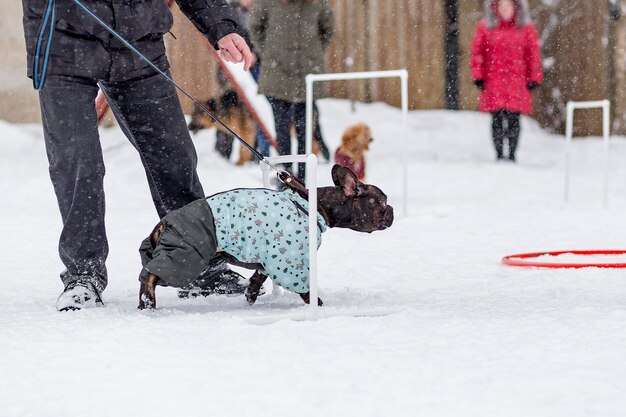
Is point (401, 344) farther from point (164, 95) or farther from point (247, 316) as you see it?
point (164, 95)

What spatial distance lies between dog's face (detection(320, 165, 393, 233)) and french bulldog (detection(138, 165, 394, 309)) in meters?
0.09

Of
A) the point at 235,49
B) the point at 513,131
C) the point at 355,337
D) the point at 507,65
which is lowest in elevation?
the point at 355,337

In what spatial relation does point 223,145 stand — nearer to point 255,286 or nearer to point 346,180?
point 255,286

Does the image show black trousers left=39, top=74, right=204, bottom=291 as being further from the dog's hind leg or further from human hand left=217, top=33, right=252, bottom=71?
the dog's hind leg

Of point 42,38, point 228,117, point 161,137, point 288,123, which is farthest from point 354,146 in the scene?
point 42,38

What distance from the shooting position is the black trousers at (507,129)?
10.1 m

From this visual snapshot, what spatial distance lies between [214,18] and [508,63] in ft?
23.1

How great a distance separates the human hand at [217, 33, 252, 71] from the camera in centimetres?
345

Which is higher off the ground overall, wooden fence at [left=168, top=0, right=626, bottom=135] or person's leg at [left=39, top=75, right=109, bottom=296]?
wooden fence at [left=168, top=0, right=626, bottom=135]

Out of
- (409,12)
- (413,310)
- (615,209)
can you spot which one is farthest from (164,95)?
(409,12)

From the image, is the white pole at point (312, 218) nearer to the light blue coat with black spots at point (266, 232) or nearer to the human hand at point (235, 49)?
the light blue coat with black spots at point (266, 232)

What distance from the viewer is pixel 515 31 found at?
10.1 meters

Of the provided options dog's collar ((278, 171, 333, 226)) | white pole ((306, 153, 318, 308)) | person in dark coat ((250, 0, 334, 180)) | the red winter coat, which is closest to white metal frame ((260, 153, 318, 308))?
white pole ((306, 153, 318, 308))

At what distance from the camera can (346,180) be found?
3.24m
